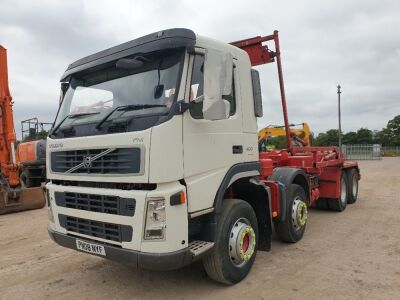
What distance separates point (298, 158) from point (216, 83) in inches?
163

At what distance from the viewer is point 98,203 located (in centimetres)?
362

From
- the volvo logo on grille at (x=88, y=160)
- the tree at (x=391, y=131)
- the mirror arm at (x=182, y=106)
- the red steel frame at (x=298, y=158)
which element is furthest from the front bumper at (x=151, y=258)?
the tree at (x=391, y=131)

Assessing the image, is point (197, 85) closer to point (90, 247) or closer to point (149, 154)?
point (149, 154)

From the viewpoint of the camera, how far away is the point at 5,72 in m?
9.41

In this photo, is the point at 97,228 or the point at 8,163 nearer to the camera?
the point at 97,228

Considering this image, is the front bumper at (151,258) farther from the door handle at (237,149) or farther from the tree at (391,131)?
the tree at (391,131)

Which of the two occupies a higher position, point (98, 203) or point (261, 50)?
point (261, 50)

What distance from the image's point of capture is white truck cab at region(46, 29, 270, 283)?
331 cm

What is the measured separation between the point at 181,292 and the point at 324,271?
184 cm

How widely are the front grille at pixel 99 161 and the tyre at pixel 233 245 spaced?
1.22m

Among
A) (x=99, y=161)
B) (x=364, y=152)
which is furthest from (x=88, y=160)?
(x=364, y=152)

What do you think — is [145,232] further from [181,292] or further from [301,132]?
[301,132]

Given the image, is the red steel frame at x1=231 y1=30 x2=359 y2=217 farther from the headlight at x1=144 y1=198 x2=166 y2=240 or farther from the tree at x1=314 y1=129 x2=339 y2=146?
the tree at x1=314 y1=129 x2=339 y2=146

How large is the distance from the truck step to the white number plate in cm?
88
